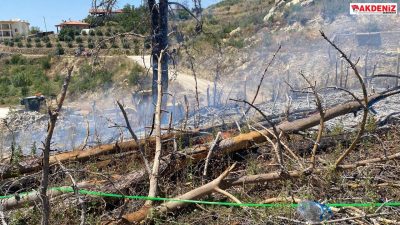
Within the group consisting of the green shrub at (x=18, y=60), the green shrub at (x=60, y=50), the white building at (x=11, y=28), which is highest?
the white building at (x=11, y=28)

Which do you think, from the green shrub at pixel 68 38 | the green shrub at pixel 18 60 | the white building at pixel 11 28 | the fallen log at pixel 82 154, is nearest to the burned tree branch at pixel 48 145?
the fallen log at pixel 82 154

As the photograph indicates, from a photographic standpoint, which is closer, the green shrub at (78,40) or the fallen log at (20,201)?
the fallen log at (20,201)

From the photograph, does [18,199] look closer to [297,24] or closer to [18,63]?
[297,24]

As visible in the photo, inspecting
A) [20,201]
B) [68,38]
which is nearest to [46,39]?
[68,38]

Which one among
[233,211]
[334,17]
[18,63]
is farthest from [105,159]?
[18,63]

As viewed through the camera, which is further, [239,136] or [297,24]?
[297,24]

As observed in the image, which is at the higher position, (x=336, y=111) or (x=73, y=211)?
A: (x=336, y=111)

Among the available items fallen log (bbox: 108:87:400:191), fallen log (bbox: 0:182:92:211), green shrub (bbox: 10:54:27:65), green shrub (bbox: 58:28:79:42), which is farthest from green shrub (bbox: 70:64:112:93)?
A: green shrub (bbox: 58:28:79:42)

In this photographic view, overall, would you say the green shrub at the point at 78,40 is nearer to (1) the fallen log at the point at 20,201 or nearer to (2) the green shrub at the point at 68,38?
(2) the green shrub at the point at 68,38

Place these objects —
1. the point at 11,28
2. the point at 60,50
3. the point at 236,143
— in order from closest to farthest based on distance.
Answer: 1. the point at 236,143
2. the point at 60,50
3. the point at 11,28

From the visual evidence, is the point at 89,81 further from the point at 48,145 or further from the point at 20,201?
the point at 48,145

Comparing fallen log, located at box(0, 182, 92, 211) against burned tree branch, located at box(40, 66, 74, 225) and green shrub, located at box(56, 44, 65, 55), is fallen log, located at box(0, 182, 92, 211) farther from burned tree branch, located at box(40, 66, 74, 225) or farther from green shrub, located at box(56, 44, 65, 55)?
green shrub, located at box(56, 44, 65, 55)

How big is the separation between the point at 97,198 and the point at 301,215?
5.60 feet

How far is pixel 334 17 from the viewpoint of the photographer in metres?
26.0
